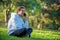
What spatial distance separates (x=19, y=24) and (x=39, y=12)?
10.2 inches

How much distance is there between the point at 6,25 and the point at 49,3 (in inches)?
21.2

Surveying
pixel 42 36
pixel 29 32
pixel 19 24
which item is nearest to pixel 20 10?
pixel 19 24

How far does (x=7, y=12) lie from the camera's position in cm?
285

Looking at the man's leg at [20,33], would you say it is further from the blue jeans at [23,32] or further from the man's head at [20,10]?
the man's head at [20,10]

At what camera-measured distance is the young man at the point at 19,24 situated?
282cm

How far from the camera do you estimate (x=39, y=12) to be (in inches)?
112

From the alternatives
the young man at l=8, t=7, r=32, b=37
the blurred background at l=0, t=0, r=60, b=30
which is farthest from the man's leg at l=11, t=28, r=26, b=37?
the blurred background at l=0, t=0, r=60, b=30

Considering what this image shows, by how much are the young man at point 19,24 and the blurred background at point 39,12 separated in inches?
1.8

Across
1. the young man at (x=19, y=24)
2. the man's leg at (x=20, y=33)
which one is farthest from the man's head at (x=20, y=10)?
the man's leg at (x=20, y=33)

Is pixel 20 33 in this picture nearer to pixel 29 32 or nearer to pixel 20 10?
pixel 29 32

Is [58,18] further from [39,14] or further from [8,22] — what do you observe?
[8,22]

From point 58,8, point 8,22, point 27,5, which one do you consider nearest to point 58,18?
point 58,8

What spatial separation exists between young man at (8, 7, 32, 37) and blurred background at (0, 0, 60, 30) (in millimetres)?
46

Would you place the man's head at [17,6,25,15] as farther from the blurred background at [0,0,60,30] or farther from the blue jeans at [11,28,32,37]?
the blue jeans at [11,28,32,37]
